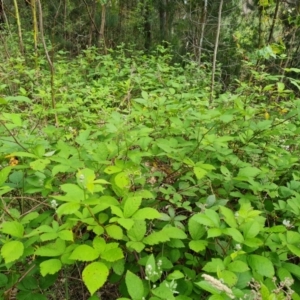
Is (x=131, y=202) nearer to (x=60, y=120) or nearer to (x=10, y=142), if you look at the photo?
(x=10, y=142)

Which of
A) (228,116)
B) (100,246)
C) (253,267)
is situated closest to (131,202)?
(100,246)

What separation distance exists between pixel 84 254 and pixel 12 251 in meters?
0.23

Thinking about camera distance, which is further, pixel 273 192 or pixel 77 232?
pixel 273 192

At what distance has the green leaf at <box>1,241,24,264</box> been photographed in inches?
36.0

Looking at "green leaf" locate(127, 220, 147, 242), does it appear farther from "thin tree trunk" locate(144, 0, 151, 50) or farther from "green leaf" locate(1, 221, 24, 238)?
"thin tree trunk" locate(144, 0, 151, 50)

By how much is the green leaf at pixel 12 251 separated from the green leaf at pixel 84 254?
166 millimetres

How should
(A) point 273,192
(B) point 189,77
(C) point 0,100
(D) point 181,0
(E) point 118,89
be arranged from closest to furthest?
(C) point 0,100, (A) point 273,192, (E) point 118,89, (B) point 189,77, (D) point 181,0

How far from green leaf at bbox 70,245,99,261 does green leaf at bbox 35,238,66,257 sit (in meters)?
0.10

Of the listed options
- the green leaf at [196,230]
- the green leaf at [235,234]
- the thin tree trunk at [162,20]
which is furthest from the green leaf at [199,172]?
the thin tree trunk at [162,20]

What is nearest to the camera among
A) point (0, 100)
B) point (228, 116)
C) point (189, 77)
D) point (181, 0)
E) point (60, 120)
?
point (0, 100)

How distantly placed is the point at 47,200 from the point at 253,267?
91 centimetres

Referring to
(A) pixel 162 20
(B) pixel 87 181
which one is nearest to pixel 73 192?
(B) pixel 87 181

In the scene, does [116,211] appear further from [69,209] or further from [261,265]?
[261,265]

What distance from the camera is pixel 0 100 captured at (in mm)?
1344
